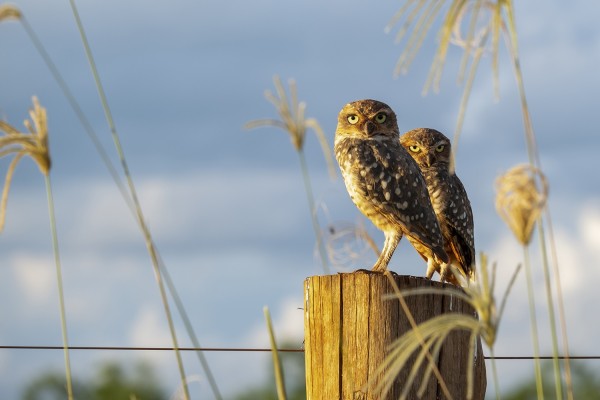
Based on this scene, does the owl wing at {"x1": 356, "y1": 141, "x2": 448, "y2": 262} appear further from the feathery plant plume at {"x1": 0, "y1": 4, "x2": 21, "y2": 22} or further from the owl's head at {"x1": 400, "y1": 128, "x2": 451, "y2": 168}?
the feathery plant plume at {"x1": 0, "y1": 4, "x2": 21, "y2": 22}

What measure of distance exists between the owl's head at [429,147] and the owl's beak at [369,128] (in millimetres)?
827

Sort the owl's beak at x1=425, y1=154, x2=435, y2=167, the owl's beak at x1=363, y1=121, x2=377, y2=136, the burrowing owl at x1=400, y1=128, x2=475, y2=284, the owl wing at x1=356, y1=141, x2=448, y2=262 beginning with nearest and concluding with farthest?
the owl wing at x1=356, y1=141, x2=448, y2=262 < the owl's beak at x1=363, y1=121, x2=377, y2=136 < the burrowing owl at x1=400, y1=128, x2=475, y2=284 < the owl's beak at x1=425, y1=154, x2=435, y2=167

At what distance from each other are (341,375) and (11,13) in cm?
199

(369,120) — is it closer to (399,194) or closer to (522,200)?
(399,194)

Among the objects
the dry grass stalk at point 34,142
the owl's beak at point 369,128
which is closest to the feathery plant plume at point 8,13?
the dry grass stalk at point 34,142

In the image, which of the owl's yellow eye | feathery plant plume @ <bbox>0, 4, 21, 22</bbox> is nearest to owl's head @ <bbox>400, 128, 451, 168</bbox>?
the owl's yellow eye

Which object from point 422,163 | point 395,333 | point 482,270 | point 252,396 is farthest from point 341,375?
point 252,396

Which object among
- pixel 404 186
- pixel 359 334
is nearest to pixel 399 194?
pixel 404 186

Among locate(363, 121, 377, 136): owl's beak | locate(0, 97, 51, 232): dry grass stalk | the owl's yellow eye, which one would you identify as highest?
the owl's yellow eye

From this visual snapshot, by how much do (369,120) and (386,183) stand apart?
0.61 meters

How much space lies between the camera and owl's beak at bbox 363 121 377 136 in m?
7.00

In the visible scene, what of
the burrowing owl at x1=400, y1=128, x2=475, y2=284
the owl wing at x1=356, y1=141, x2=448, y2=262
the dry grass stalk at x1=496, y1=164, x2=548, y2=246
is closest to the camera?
the dry grass stalk at x1=496, y1=164, x2=548, y2=246

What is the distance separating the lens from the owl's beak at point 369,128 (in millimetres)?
6996

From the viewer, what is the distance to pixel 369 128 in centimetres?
701
